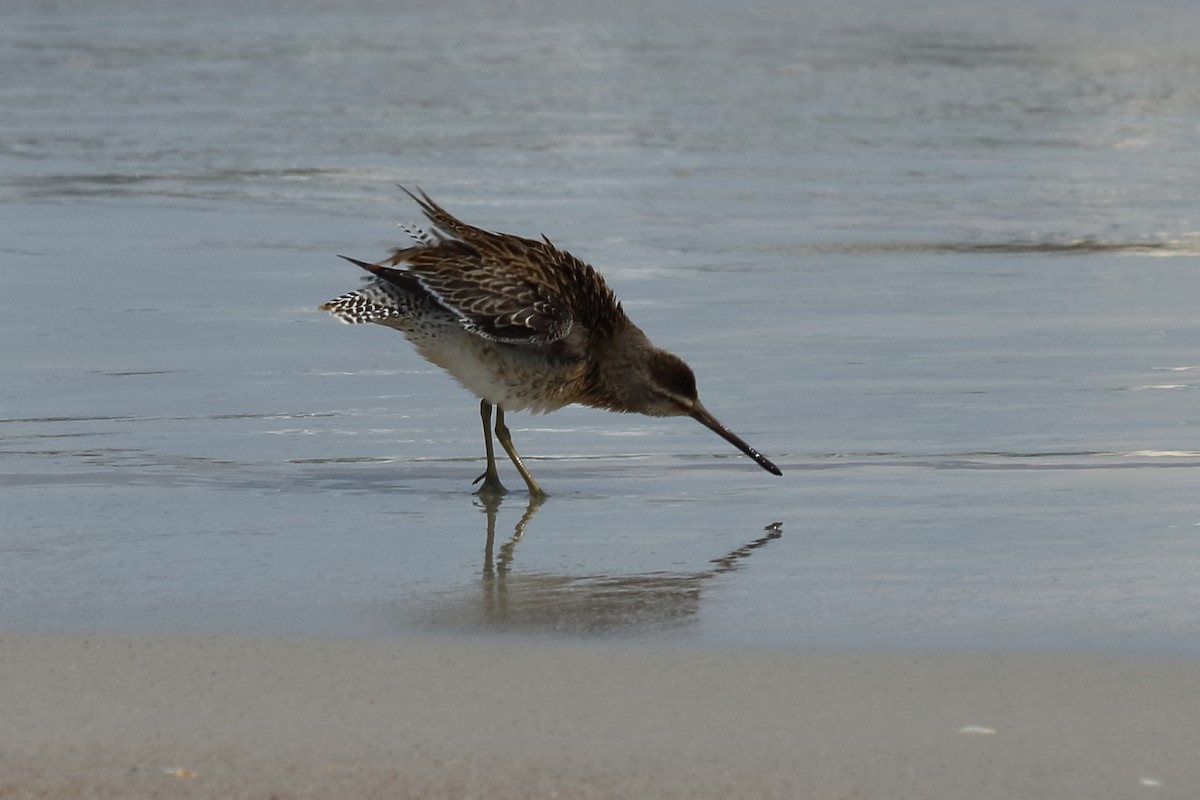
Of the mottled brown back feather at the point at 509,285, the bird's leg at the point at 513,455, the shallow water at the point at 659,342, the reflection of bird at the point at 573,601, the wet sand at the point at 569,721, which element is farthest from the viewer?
the mottled brown back feather at the point at 509,285

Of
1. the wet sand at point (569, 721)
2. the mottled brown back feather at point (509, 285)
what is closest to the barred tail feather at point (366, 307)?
the mottled brown back feather at point (509, 285)

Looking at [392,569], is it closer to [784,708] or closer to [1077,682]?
[784,708]

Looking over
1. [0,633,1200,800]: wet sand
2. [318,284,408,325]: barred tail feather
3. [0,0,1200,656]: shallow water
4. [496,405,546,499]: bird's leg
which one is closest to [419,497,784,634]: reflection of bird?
[0,0,1200,656]: shallow water

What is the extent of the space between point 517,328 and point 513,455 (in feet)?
1.38

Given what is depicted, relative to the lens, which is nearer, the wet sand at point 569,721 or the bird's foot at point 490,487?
the wet sand at point 569,721

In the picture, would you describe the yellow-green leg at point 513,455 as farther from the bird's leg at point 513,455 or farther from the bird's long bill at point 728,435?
the bird's long bill at point 728,435

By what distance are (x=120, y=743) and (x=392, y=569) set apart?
147cm

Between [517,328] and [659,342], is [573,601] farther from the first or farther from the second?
[659,342]

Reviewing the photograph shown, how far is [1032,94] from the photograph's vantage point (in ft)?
59.9

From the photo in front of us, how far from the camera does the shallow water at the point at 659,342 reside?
5.20 m

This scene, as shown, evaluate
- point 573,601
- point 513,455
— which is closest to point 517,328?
point 513,455

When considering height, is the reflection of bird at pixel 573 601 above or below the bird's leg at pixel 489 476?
below

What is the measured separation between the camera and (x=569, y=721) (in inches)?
163

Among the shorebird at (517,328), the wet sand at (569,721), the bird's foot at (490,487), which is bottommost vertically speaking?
the wet sand at (569,721)
